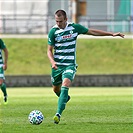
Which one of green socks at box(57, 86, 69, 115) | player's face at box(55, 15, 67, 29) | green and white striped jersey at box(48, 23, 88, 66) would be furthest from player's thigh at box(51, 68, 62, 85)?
player's face at box(55, 15, 67, 29)

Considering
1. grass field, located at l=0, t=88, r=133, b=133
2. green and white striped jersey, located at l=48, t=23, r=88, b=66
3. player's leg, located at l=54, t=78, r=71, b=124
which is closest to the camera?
grass field, located at l=0, t=88, r=133, b=133

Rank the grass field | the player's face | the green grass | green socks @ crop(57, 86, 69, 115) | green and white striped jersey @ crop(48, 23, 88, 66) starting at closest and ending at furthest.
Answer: the grass field, green socks @ crop(57, 86, 69, 115), the player's face, green and white striped jersey @ crop(48, 23, 88, 66), the green grass

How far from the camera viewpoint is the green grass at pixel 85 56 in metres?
36.6

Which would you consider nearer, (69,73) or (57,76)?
(69,73)

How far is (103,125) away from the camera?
12.7 m

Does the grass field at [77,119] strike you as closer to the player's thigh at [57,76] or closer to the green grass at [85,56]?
the player's thigh at [57,76]

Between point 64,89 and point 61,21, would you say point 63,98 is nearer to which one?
point 64,89

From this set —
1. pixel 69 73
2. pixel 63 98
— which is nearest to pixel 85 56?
pixel 69 73

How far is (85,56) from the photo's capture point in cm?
3847

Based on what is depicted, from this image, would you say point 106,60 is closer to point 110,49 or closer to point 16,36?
point 110,49

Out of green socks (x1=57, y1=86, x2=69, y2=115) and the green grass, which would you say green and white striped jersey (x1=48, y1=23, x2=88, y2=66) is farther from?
the green grass

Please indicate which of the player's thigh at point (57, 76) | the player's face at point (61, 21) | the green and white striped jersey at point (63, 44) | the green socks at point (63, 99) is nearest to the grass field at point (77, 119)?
the green socks at point (63, 99)

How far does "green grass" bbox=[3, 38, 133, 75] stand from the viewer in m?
36.6

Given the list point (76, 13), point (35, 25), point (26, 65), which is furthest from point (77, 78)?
point (35, 25)
